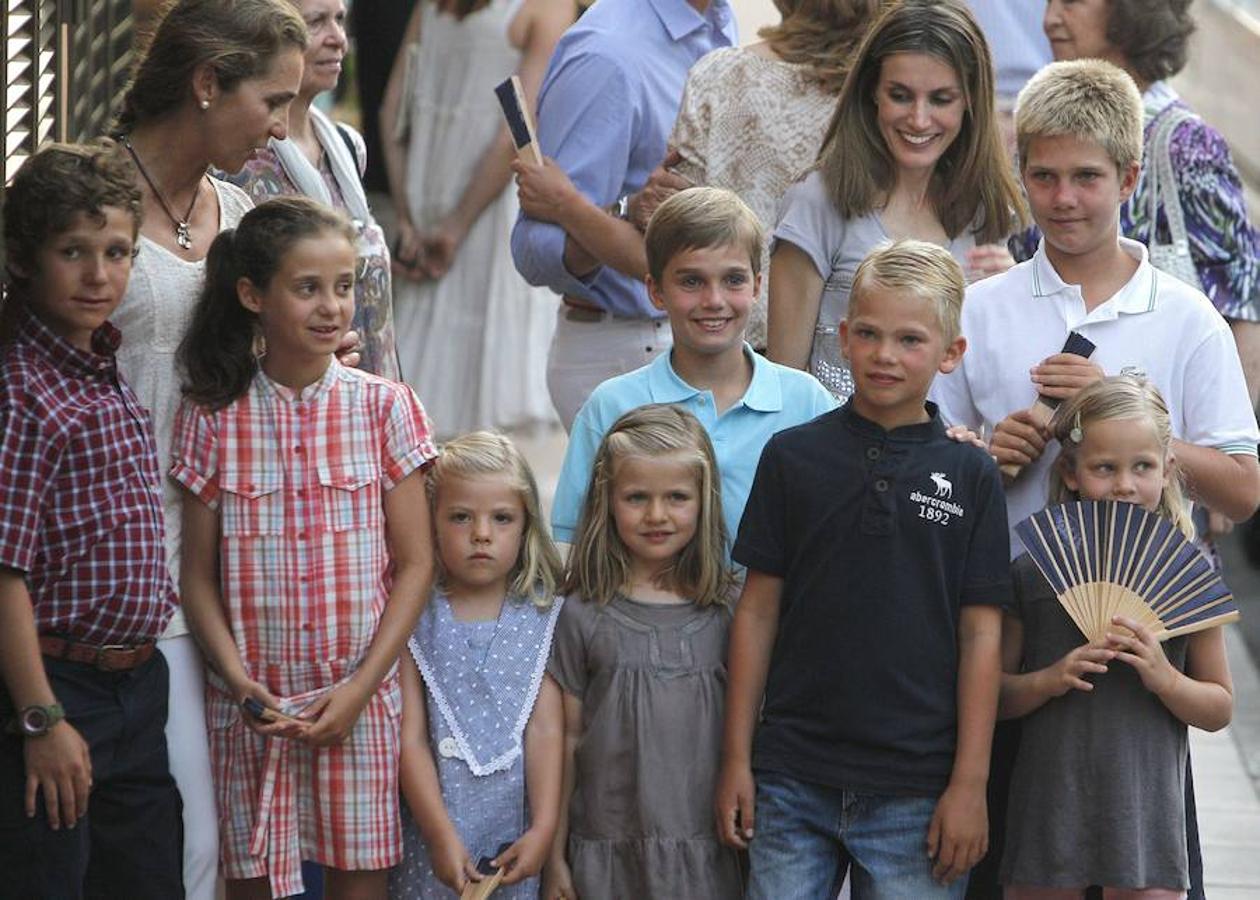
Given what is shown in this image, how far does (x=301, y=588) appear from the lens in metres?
4.15

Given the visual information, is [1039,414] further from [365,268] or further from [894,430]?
[365,268]

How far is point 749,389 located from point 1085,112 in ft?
2.74

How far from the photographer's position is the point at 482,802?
14.3 feet

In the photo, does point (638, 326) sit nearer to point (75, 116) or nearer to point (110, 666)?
point (75, 116)

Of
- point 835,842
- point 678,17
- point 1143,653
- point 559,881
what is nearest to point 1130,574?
point 1143,653

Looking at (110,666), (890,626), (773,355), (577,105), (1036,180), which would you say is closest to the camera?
(110,666)

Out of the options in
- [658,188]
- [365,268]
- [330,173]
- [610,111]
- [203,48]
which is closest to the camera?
[203,48]

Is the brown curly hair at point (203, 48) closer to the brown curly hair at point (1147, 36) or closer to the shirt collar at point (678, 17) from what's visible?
the shirt collar at point (678, 17)

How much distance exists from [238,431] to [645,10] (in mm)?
1935

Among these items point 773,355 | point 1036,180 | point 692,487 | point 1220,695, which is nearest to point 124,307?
point 692,487

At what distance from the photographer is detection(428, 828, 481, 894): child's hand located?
168 inches

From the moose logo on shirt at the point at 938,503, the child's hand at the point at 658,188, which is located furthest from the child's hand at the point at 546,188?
the moose logo on shirt at the point at 938,503

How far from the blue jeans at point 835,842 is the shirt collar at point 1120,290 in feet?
3.35

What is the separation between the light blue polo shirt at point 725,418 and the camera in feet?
15.0
